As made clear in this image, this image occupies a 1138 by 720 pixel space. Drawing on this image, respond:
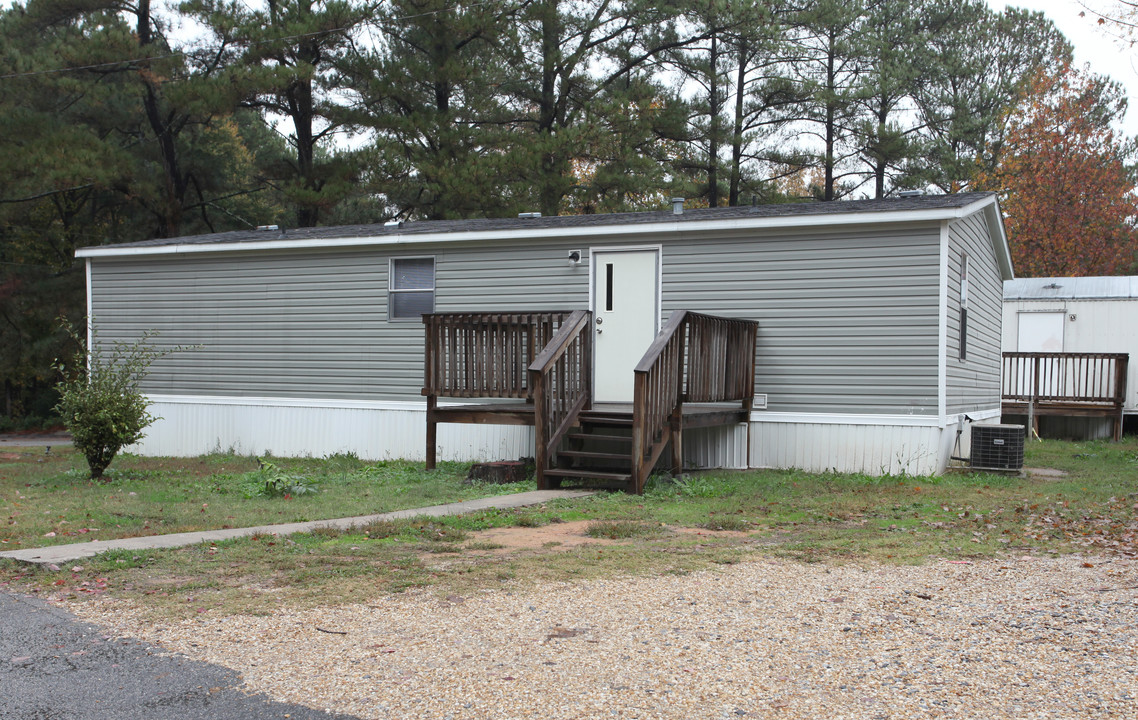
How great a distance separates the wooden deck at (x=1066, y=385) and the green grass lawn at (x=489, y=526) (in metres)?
5.56

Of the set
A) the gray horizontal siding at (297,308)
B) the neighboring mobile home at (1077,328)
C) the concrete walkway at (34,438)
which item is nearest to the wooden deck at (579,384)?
the gray horizontal siding at (297,308)

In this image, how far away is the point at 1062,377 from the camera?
710 inches

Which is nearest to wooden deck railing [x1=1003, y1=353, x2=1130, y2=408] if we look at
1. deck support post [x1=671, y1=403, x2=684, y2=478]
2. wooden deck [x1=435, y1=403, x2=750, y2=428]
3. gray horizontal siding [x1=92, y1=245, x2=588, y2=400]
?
wooden deck [x1=435, y1=403, x2=750, y2=428]

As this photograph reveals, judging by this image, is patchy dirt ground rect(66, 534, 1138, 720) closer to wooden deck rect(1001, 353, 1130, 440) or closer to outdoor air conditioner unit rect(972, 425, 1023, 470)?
outdoor air conditioner unit rect(972, 425, 1023, 470)

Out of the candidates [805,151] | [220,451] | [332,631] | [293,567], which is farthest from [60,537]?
[805,151]

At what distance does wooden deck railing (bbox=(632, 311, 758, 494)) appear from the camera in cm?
945

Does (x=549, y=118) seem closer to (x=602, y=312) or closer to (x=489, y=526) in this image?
(x=602, y=312)

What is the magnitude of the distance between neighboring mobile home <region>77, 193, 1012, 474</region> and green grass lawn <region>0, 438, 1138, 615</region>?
0.88 m

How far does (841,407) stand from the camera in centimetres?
1139

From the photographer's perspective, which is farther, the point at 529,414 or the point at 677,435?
the point at 529,414

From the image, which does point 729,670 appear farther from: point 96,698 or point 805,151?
point 805,151

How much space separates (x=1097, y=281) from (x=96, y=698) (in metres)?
19.9

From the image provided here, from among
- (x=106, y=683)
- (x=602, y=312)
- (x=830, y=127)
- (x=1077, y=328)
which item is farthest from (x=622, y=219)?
(x=830, y=127)

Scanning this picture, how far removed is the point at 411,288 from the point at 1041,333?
12452mm
